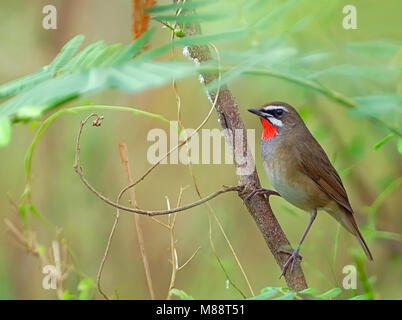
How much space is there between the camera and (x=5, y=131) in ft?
4.19

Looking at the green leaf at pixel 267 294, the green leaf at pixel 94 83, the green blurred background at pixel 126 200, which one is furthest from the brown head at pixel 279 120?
the green leaf at pixel 94 83

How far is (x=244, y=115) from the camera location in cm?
565

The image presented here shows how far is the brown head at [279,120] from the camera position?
13.5 feet

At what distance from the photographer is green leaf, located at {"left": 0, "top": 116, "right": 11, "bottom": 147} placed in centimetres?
126

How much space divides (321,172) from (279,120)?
47 centimetres

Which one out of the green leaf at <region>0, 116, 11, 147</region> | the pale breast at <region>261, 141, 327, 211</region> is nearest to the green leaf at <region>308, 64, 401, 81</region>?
the green leaf at <region>0, 116, 11, 147</region>

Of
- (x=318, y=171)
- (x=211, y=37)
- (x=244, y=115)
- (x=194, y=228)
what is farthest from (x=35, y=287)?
(x=211, y=37)

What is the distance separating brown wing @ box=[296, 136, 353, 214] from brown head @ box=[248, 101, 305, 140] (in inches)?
6.3

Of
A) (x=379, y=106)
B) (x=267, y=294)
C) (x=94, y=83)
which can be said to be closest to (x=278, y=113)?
(x=267, y=294)

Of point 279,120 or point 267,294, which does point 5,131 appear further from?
point 279,120

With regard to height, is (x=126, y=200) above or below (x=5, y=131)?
below

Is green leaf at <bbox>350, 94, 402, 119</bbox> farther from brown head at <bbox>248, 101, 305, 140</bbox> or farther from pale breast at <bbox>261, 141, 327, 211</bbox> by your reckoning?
brown head at <bbox>248, 101, 305, 140</bbox>

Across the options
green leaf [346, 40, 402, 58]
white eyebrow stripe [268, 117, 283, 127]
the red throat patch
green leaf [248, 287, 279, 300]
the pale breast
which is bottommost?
green leaf [248, 287, 279, 300]

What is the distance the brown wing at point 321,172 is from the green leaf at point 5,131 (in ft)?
9.87
